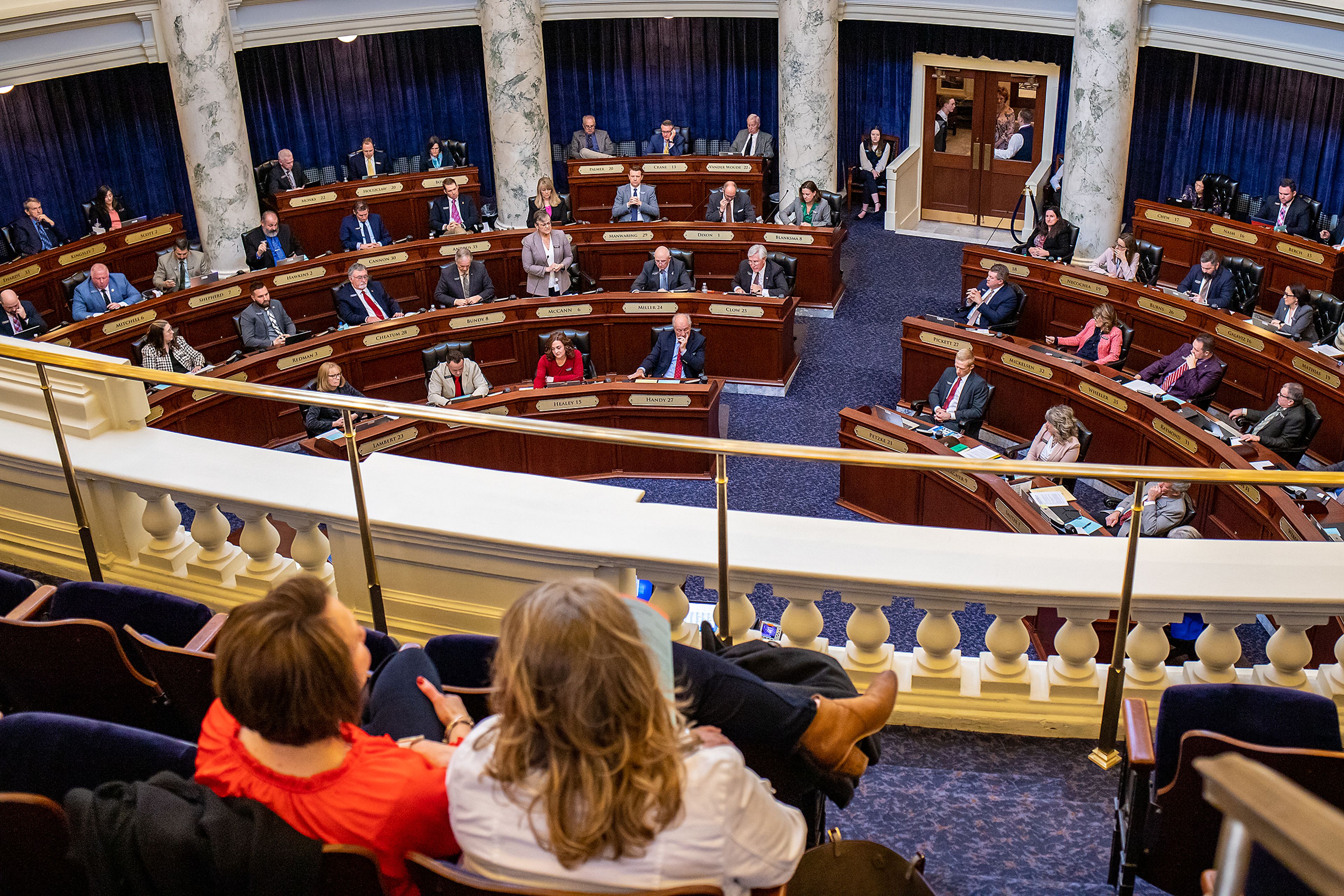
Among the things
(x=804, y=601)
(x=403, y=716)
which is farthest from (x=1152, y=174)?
(x=403, y=716)

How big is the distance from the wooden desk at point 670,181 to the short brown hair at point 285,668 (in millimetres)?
11302

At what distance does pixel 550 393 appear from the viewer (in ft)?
28.1

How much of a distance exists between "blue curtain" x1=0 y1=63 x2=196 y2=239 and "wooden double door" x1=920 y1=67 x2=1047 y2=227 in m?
8.53

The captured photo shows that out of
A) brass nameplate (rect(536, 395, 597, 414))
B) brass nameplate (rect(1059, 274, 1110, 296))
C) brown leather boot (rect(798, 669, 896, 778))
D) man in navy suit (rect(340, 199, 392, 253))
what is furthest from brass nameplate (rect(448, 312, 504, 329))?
brown leather boot (rect(798, 669, 896, 778))

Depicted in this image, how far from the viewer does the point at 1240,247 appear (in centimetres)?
1069

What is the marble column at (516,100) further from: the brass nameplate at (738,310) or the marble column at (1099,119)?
the marble column at (1099,119)

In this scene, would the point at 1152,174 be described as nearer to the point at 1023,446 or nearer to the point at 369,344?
the point at 1023,446

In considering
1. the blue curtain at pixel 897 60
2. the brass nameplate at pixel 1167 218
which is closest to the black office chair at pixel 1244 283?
the brass nameplate at pixel 1167 218

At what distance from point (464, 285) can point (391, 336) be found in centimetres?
108

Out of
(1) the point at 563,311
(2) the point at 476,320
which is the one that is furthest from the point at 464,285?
(1) the point at 563,311

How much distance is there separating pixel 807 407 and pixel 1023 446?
177 cm

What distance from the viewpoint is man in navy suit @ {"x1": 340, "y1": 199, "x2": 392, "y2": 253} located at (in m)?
11.7

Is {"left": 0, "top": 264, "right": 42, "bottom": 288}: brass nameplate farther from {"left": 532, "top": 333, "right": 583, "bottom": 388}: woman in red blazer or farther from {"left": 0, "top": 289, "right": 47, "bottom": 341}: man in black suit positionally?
{"left": 532, "top": 333, "right": 583, "bottom": 388}: woman in red blazer

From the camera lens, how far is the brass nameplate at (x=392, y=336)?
9.54 meters
